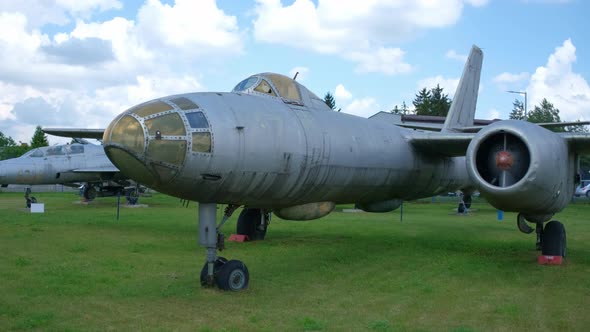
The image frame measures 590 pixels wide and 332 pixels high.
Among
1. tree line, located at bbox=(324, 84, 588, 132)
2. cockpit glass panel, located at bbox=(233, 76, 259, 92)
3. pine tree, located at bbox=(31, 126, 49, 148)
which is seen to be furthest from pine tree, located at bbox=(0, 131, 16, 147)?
cockpit glass panel, located at bbox=(233, 76, 259, 92)

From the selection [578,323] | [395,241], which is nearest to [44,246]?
[395,241]

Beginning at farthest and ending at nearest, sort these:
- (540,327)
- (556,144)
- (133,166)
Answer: (556,144)
(133,166)
(540,327)

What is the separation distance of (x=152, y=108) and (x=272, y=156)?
155 centimetres

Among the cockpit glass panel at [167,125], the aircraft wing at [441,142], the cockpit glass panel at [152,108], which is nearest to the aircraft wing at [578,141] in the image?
the aircraft wing at [441,142]

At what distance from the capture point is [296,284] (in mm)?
7609

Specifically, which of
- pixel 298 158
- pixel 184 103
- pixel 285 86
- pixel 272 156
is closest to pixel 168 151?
pixel 184 103

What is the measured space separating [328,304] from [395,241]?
686 centimetres

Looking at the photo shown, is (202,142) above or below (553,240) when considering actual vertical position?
above

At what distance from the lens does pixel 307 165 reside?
7254mm

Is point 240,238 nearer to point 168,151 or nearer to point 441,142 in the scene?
point 441,142

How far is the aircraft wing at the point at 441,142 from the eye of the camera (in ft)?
31.3

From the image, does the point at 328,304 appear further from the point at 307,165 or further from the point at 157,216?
the point at 157,216

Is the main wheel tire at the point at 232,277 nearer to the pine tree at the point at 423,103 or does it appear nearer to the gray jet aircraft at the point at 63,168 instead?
the gray jet aircraft at the point at 63,168

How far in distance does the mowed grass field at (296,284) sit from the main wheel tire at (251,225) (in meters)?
0.41
